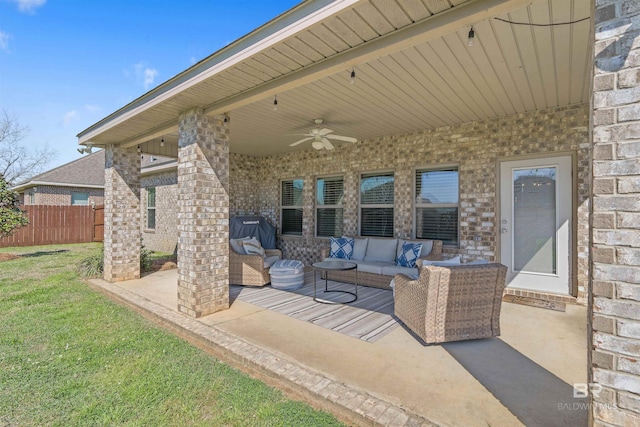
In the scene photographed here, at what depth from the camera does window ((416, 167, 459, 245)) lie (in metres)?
5.64

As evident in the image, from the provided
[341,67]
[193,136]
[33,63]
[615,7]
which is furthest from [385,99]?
[33,63]

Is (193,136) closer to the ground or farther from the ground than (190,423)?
farther from the ground

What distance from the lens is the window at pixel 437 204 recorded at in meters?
5.64

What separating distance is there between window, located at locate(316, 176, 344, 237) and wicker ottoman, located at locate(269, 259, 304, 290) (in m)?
2.15

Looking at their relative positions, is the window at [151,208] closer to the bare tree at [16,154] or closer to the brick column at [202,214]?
the brick column at [202,214]

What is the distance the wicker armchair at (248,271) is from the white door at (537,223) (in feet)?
13.3

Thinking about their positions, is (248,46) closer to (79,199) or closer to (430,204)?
(430,204)

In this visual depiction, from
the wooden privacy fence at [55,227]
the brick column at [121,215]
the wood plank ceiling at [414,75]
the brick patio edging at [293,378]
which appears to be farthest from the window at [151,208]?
the brick patio edging at [293,378]

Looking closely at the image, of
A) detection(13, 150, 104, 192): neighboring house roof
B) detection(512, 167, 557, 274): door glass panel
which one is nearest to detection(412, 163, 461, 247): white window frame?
detection(512, 167, 557, 274): door glass panel

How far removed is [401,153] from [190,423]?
5.48 m

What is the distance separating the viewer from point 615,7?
1.36m

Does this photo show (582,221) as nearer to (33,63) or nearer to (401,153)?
(401,153)

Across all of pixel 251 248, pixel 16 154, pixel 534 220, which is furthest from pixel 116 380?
pixel 16 154

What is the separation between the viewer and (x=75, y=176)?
Answer: 15211mm
